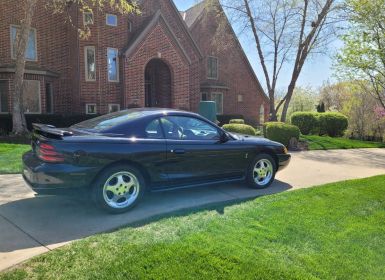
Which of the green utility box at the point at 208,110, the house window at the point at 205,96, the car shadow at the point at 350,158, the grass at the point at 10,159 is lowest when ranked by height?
the car shadow at the point at 350,158

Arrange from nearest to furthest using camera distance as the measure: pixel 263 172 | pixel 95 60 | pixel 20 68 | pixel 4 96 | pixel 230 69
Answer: pixel 263 172, pixel 20 68, pixel 4 96, pixel 95 60, pixel 230 69

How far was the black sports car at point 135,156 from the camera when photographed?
480 centimetres

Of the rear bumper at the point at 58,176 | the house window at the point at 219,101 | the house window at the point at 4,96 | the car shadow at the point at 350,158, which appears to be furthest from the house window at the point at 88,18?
the rear bumper at the point at 58,176

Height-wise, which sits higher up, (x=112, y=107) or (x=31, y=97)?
(x=31, y=97)

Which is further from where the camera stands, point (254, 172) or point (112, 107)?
point (112, 107)

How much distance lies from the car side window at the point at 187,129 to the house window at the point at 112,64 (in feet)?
43.7

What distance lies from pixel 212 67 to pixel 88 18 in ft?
33.4

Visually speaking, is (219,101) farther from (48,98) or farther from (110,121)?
(110,121)

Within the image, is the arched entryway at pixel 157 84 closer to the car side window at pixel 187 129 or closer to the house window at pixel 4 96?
the house window at pixel 4 96

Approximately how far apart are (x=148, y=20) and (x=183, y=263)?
18.2m

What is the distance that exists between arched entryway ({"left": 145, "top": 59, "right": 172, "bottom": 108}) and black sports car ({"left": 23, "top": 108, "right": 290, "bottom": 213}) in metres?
14.9

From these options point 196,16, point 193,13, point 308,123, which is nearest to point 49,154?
point 308,123

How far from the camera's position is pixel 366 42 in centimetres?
1617

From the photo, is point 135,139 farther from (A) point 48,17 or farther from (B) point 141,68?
(A) point 48,17
